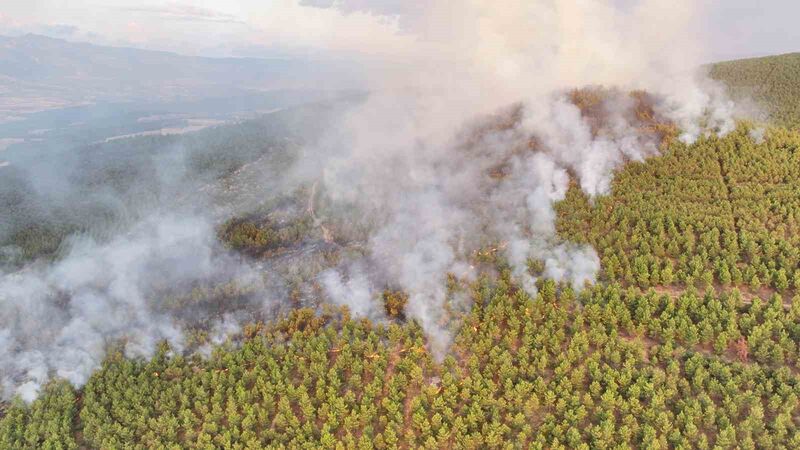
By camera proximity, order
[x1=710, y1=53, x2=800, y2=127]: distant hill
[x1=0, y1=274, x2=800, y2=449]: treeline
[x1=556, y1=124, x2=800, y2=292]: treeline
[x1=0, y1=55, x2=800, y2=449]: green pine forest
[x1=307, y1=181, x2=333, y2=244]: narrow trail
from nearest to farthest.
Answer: [x1=0, y1=274, x2=800, y2=449]: treeline < [x1=0, y1=55, x2=800, y2=449]: green pine forest < [x1=556, y1=124, x2=800, y2=292]: treeline < [x1=307, y1=181, x2=333, y2=244]: narrow trail < [x1=710, y1=53, x2=800, y2=127]: distant hill

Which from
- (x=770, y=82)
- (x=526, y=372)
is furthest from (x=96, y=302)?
(x=770, y=82)

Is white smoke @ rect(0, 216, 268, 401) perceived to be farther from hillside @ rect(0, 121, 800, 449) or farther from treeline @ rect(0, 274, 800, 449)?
hillside @ rect(0, 121, 800, 449)

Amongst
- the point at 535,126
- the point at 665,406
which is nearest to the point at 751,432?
the point at 665,406

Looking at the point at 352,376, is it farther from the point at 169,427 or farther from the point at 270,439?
the point at 169,427

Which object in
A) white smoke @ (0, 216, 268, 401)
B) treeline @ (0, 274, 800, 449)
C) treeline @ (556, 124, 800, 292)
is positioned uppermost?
treeline @ (556, 124, 800, 292)

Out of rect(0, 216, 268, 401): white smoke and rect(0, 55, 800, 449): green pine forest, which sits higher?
rect(0, 55, 800, 449): green pine forest

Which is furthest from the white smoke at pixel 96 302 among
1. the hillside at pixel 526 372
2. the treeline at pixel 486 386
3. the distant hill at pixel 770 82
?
the distant hill at pixel 770 82

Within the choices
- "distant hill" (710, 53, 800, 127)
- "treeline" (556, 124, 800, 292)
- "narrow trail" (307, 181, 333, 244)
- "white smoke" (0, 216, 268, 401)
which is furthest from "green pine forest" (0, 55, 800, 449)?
"distant hill" (710, 53, 800, 127)
